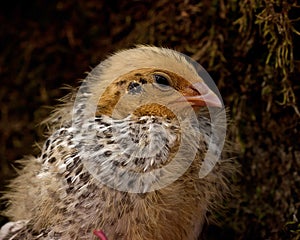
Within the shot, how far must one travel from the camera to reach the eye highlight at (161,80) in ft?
5.03

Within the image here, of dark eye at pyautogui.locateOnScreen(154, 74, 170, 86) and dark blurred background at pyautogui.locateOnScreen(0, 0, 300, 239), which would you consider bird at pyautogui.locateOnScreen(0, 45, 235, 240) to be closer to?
dark eye at pyautogui.locateOnScreen(154, 74, 170, 86)

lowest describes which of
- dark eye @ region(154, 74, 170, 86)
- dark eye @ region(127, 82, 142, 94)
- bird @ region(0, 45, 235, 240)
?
bird @ region(0, 45, 235, 240)

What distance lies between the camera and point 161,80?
1.54m

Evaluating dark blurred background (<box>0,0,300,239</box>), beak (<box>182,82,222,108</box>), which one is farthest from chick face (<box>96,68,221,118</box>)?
dark blurred background (<box>0,0,300,239</box>)

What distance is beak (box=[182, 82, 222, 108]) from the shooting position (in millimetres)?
1548

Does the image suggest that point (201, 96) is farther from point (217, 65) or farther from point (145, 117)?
point (217, 65)

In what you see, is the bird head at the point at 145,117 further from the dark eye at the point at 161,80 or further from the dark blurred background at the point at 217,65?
the dark blurred background at the point at 217,65

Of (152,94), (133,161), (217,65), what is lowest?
(133,161)

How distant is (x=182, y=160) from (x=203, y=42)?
0.64m

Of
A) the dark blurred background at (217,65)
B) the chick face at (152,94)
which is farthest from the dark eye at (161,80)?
the dark blurred background at (217,65)

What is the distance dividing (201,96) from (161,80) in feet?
0.32

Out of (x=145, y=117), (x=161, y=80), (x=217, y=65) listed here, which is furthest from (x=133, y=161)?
(x=217, y=65)

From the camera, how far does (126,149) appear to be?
1.47m

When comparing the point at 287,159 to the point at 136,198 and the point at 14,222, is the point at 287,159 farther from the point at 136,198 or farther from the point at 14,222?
the point at 14,222
